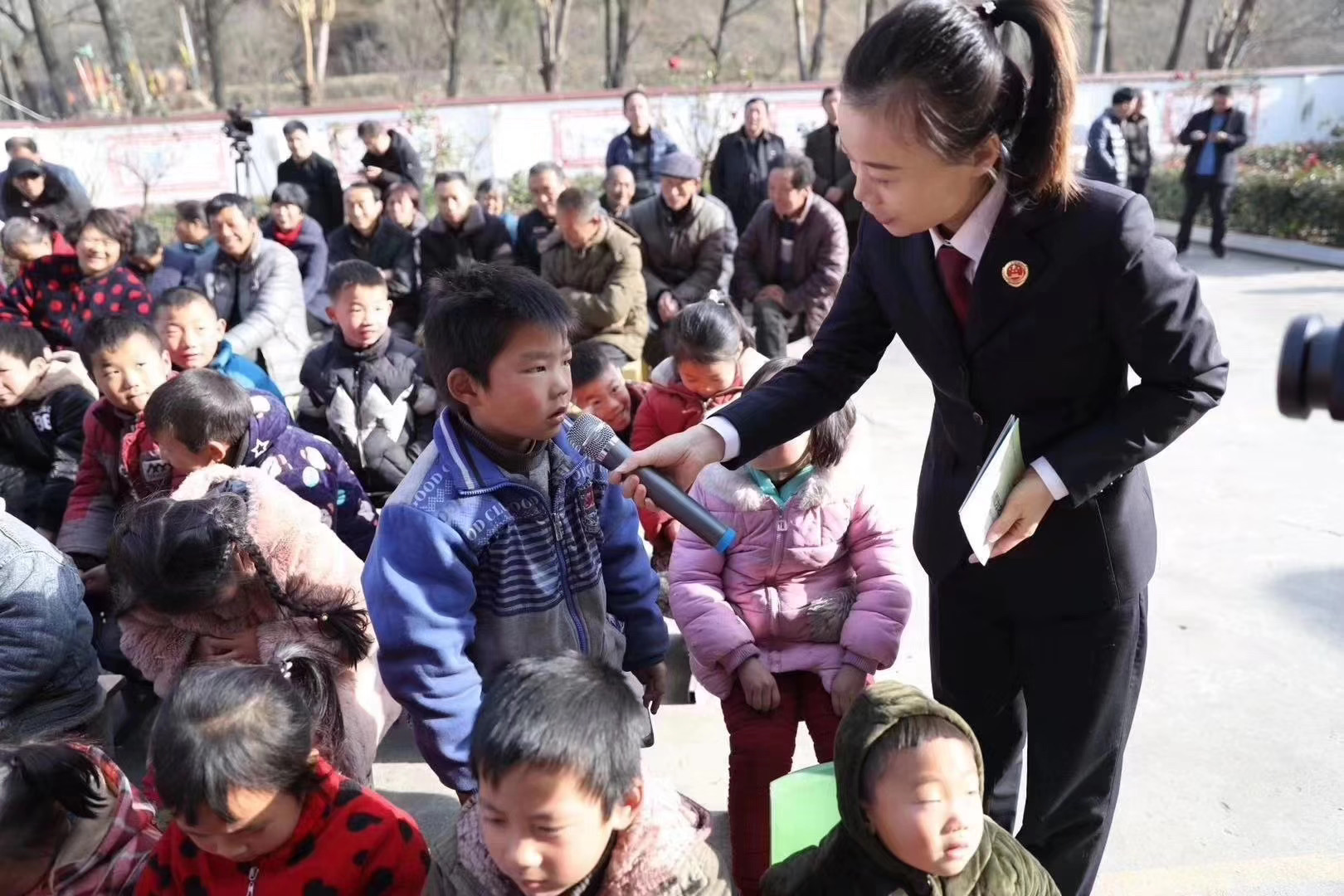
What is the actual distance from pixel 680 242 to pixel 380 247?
174 centimetres

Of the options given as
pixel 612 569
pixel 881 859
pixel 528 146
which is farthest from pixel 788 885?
pixel 528 146

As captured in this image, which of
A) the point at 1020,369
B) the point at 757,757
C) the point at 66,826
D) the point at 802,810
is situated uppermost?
the point at 1020,369

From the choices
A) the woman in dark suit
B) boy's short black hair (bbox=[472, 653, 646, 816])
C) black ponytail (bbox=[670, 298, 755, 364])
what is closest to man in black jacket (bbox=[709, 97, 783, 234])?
black ponytail (bbox=[670, 298, 755, 364])

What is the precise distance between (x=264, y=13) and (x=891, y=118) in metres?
35.1

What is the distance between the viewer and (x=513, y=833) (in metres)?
1.41

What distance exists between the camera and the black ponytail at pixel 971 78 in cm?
133

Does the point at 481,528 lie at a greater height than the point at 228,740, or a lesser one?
greater

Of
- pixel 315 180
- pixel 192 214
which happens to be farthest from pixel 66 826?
pixel 315 180

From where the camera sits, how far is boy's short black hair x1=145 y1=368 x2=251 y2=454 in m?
2.52

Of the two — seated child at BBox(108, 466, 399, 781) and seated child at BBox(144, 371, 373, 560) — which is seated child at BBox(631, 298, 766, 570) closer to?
seated child at BBox(144, 371, 373, 560)

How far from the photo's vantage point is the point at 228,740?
160 centimetres

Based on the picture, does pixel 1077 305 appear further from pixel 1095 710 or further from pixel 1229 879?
pixel 1229 879

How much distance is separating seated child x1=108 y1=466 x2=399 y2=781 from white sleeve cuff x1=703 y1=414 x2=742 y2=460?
875mm

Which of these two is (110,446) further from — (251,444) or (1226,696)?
(1226,696)
